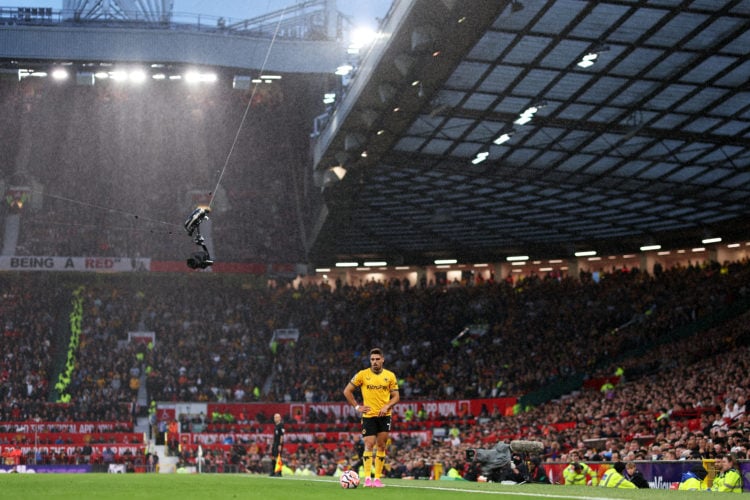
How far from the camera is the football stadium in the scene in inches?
1104

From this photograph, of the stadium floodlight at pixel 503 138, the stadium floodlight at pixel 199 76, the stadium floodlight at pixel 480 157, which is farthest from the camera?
the stadium floodlight at pixel 199 76

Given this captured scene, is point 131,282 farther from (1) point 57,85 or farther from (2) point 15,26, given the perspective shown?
(2) point 15,26

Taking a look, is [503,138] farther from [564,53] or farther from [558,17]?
[558,17]

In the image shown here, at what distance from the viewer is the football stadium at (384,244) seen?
92.0 feet

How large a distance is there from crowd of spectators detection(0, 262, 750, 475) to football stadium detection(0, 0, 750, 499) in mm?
192

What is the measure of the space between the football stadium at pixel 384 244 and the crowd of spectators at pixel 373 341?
0.63ft

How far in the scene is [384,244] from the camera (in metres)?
61.8

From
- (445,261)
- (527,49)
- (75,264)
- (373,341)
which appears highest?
(527,49)

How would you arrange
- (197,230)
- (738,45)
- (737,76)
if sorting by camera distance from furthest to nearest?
1. (737,76)
2. (738,45)
3. (197,230)

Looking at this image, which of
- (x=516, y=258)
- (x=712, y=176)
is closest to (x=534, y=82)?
(x=712, y=176)

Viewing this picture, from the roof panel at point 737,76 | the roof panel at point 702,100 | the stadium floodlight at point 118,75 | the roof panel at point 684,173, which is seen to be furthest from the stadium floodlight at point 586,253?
the roof panel at point 737,76

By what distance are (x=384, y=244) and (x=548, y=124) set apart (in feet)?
89.5

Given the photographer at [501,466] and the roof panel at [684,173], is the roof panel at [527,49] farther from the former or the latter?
the roof panel at [684,173]

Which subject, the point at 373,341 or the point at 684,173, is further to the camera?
the point at 373,341
